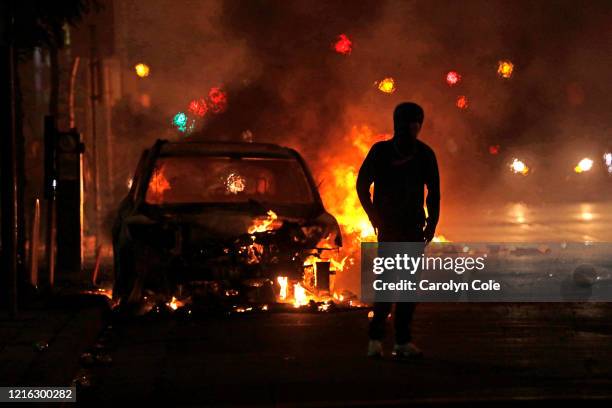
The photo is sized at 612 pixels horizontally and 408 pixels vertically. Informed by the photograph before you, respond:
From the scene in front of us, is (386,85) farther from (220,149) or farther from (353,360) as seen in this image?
(353,360)

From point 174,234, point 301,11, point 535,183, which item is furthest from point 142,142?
point 174,234

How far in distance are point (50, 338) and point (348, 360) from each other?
2.25m

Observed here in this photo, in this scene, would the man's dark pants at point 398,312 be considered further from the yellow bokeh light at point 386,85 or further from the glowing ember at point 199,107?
the glowing ember at point 199,107

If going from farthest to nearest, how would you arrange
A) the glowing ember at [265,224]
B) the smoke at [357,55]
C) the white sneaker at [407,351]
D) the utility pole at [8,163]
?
the smoke at [357,55] → the glowing ember at [265,224] → the utility pole at [8,163] → the white sneaker at [407,351]

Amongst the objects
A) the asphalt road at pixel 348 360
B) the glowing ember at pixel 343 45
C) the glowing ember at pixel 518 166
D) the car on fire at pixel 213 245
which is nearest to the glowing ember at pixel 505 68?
the glowing ember at pixel 343 45

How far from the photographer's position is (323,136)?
20.1 metres

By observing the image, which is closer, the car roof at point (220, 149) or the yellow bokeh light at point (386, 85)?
the car roof at point (220, 149)

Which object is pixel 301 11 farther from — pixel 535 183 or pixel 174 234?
pixel 535 183

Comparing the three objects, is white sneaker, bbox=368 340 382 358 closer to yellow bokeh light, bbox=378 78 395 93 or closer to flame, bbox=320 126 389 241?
flame, bbox=320 126 389 241

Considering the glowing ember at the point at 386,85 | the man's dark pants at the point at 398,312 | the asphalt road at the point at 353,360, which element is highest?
the glowing ember at the point at 386,85

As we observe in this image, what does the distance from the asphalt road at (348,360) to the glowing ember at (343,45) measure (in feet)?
40.3

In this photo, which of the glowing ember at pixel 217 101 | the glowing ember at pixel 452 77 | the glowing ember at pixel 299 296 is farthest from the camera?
the glowing ember at pixel 217 101

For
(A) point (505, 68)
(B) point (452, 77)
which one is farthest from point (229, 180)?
(A) point (505, 68)

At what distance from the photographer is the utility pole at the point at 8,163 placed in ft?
30.6
